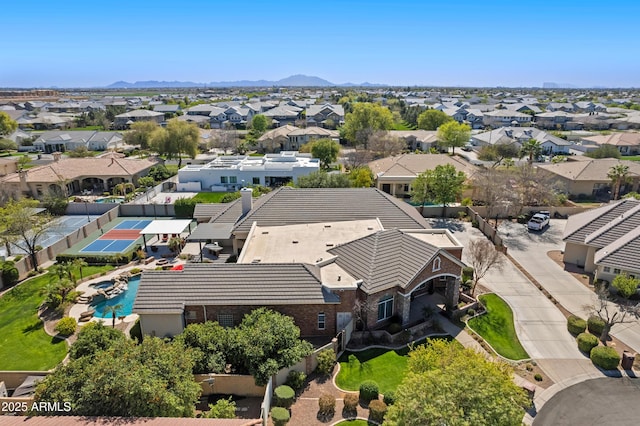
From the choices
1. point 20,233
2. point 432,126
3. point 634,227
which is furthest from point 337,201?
point 432,126

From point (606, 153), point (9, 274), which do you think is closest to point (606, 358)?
point (9, 274)

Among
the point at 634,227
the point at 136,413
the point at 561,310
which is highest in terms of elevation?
the point at 634,227

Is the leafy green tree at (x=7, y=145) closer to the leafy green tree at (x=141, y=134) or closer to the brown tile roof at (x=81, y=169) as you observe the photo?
the leafy green tree at (x=141, y=134)

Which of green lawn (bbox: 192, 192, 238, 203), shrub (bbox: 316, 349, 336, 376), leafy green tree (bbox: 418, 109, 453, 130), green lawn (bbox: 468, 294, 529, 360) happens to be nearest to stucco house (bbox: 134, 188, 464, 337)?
shrub (bbox: 316, 349, 336, 376)

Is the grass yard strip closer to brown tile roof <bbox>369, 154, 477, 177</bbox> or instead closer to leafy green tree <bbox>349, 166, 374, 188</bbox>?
leafy green tree <bbox>349, 166, 374, 188</bbox>

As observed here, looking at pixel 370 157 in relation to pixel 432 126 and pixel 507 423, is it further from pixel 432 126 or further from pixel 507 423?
pixel 507 423

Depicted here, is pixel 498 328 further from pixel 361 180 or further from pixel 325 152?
pixel 325 152
